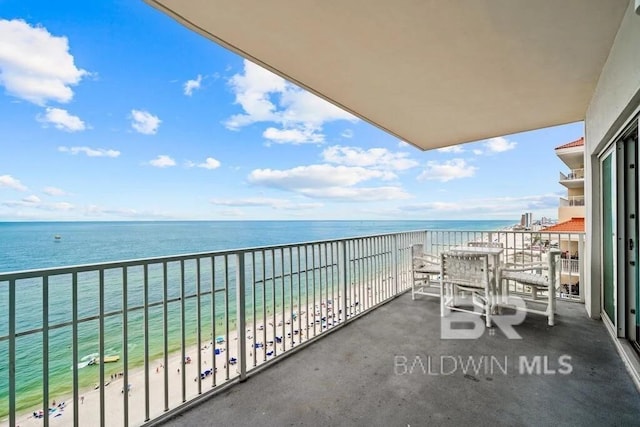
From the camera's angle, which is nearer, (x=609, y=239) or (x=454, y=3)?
(x=454, y=3)

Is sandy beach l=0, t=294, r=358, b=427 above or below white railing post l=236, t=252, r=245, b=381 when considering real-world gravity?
below

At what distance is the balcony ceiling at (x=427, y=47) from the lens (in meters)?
1.83

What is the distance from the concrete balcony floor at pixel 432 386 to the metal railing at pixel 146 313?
0.28m

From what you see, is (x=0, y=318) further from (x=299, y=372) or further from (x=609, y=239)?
(x=609, y=239)

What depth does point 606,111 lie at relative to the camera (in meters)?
2.46

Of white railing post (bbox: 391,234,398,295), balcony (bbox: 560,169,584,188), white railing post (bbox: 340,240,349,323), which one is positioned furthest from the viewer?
balcony (bbox: 560,169,584,188)

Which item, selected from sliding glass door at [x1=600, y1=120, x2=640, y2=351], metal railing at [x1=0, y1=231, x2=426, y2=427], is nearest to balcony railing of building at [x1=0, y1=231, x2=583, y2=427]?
metal railing at [x1=0, y1=231, x2=426, y2=427]

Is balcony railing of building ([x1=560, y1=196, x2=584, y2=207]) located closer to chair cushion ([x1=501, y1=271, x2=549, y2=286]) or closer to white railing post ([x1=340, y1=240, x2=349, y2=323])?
chair cushion ([x1=501, y1=271, x2=549, y2=286])

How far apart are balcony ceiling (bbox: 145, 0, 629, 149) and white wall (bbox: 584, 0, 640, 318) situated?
0.13 meters

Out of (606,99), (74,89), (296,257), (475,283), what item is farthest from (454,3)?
(74,89)

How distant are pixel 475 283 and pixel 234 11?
11.3 feet

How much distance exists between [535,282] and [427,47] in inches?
113

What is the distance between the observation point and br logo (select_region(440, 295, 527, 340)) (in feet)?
9.57

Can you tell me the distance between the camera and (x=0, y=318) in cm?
147
